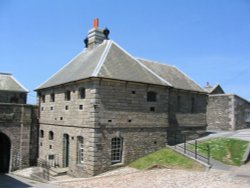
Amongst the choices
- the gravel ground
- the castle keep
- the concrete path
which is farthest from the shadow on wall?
the gravel ground

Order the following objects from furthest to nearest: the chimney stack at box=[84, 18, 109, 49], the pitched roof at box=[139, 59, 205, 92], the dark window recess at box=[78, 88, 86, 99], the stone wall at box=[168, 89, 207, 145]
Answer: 1. the pitched roof at box=[139, 59, 205, 92]
2. the chimney stack at box=[84, 18, 109, 49]
3. the stone wall at box=[168, 89, 207, 145]
4. the dark window recess at box=[78, 88, 86, 99]

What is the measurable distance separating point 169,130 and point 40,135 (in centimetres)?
1130

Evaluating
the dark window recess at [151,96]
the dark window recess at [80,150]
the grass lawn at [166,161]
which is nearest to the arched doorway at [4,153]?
the dark window recess at [80,150]

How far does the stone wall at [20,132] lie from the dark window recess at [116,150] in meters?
9.67

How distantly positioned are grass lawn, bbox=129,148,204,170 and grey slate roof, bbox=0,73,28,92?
21.5 m

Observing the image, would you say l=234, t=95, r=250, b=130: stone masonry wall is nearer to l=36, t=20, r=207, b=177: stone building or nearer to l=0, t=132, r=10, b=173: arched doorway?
l=36, t=20, r=207, b=177: stone building

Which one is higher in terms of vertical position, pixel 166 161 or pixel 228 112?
pixel 228 112

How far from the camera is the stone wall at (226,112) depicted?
2912cm

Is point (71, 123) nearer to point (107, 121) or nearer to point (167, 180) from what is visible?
point (107, 121)

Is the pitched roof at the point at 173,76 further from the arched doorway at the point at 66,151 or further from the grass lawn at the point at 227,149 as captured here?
the arched doorway at the point at 66,151

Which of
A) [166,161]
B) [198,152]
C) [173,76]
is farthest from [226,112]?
[166,161]

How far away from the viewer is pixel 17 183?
62.7 feet

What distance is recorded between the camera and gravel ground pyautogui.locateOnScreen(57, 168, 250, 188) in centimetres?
1342

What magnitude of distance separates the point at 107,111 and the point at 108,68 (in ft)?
9.59
